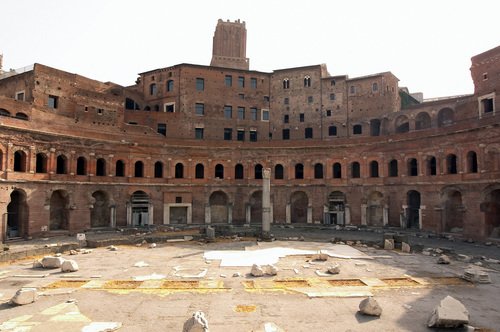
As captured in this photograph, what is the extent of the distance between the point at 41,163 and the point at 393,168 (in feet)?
111

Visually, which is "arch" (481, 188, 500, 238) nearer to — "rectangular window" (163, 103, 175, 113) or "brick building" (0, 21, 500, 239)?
"brick building" (0, 21, 500, 239)

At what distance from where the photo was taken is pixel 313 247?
2589 cm

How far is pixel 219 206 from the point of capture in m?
40.3

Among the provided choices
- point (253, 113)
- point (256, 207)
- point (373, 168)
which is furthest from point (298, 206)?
point (253, 113)

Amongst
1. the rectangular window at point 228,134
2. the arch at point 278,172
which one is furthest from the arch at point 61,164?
the arch at point 278,172

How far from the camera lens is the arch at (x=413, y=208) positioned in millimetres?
34344

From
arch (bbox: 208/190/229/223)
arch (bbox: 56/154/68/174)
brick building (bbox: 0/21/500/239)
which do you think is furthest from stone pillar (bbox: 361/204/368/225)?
arch (bbox: 56/154/68/174)

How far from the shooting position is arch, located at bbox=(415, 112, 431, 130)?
3888 centimetres

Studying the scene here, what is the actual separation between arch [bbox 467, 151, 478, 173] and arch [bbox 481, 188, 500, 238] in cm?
246

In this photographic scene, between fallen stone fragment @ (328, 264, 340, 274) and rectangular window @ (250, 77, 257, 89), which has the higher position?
rectangular window @ (250, 77, 257, 89)

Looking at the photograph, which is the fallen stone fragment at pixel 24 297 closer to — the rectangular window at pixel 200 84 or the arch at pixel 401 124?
the rectangular window at pixel 200 84

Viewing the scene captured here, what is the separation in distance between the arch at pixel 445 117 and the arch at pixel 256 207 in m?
21.6

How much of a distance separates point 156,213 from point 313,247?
18583mm

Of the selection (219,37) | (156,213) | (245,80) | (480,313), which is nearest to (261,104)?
(245,80)
